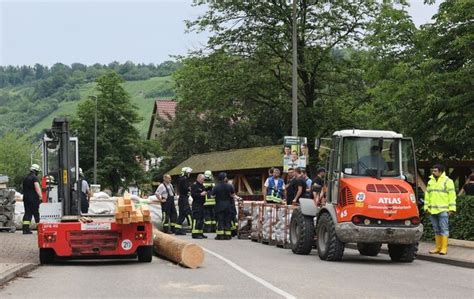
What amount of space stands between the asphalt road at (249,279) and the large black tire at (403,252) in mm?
239

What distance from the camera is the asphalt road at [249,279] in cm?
1145

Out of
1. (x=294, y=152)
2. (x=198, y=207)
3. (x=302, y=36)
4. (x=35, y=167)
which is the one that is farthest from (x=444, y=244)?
(x=302, y=36)

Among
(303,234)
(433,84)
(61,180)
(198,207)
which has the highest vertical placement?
(433,84)

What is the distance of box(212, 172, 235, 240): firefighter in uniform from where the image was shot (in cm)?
2350

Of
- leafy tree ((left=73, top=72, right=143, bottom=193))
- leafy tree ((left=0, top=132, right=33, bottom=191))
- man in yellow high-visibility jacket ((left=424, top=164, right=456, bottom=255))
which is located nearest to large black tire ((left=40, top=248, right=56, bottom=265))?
man in yellow high-visibility jacket ((left=424, top=164, right=456, bottom=255))

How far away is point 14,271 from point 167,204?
12479 millimetres

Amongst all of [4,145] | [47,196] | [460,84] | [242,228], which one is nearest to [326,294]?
[47,196]

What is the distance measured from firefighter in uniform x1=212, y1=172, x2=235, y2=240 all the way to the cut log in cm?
629

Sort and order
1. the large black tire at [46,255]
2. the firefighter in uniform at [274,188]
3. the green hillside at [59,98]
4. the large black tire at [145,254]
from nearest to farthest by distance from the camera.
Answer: the large black tire at [46,255] → the large black tire at [145,254] → the firefighter in uniform at [274,188] → the green hillside at [59,98]

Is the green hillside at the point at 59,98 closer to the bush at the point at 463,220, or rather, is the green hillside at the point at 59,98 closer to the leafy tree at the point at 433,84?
the leafy tree at the point at 433,84

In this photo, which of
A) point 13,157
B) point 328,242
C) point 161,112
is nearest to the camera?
point 328,242

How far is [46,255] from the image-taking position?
52.4 feet

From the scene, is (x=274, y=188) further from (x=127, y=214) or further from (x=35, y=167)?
(x=127, y=214)

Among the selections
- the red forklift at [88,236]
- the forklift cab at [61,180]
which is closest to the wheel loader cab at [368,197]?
the red forklift at [88,236]
